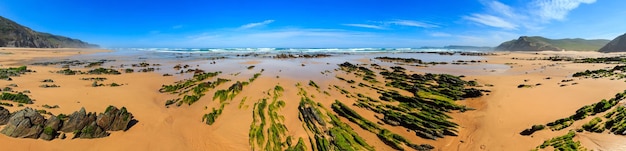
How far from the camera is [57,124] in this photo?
6.45 m

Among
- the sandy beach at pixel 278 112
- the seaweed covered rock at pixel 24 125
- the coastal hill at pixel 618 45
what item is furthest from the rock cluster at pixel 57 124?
the coastal hill at pixel 618 45

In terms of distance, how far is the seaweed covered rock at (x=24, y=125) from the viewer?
588 centimetres

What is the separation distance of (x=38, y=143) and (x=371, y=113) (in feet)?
29.6

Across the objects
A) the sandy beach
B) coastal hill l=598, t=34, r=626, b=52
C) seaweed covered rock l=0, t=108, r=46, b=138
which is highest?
coastal hill l=598, t=34, r=626, b=52

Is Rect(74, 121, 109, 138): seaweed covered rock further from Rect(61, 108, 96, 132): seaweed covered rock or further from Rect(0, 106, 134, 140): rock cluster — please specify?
Rect(61, 108, 96, 132): seaweed covered rock

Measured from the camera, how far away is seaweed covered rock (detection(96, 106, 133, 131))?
273 inches

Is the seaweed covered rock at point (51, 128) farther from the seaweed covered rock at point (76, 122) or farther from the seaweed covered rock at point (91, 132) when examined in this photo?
the seaweed covered rock at point (91, 132)

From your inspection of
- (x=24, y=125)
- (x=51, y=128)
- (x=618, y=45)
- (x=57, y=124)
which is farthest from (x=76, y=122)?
(x=618, y=45)

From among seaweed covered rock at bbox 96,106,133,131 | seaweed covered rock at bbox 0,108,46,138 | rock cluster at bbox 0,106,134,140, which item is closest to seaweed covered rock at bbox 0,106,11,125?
rock cluster at bbox 0,106,134,140

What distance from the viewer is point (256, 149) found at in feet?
23.4

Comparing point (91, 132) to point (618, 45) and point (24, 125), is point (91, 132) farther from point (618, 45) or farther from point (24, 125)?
point (618, 45)

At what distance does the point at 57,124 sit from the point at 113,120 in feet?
3.59

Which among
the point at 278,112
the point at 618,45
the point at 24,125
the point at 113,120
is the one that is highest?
the point at 618,45

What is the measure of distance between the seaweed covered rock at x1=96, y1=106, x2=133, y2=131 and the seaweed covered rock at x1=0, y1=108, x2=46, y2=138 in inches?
43.3
